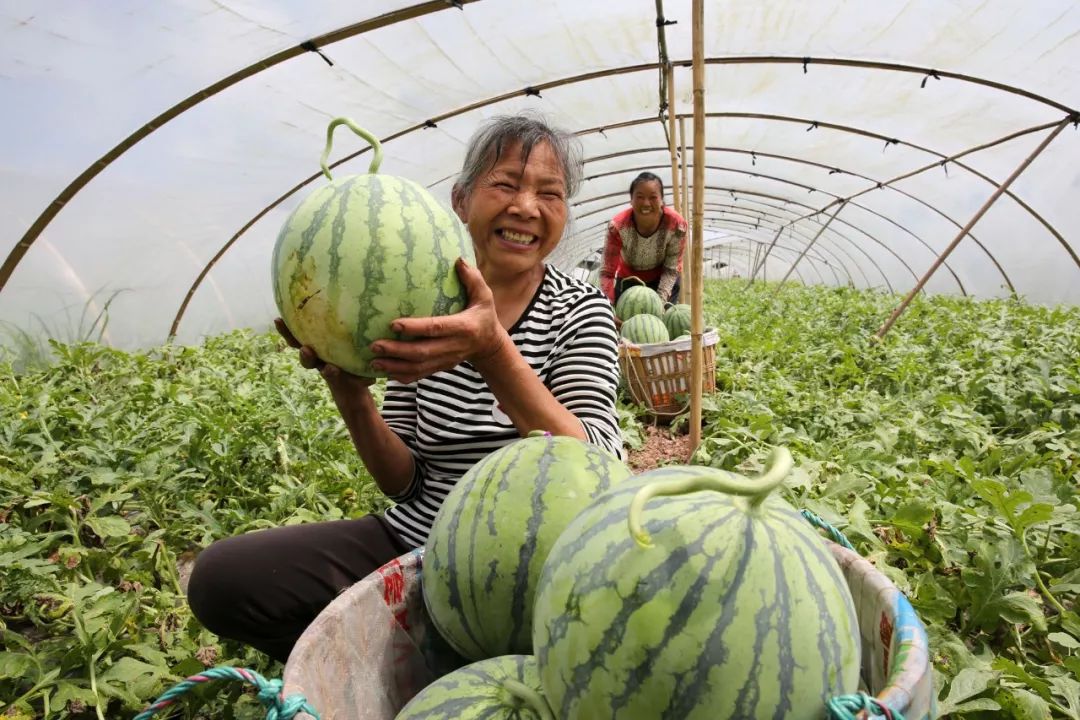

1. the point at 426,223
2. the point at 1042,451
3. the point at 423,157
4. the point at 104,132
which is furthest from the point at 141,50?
the point at 1042,451

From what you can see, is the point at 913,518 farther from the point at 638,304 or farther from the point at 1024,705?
the point at 638,304

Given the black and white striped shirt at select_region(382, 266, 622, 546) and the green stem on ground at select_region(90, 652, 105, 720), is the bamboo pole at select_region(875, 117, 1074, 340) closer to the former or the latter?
the black and white striped shirt at select_region(382, 266, 622, 546)

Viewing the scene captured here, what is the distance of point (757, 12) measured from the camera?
20.6ft

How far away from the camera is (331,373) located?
1530mm

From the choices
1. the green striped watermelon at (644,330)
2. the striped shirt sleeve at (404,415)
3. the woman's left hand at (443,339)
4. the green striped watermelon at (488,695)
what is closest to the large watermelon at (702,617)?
the green striped watermelon at (488,695)

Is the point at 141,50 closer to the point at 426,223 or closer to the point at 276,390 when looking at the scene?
the point at 276,390

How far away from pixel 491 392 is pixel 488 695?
33.1 inches

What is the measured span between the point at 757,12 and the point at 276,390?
540 cm

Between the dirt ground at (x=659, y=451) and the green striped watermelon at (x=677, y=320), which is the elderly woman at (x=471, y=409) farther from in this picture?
the green striped watermelon at (x=677, y=320)

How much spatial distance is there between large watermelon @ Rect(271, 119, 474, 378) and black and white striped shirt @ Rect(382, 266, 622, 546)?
518 millimetres

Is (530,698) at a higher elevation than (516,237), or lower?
lower

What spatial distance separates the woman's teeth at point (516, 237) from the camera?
6.39 ft

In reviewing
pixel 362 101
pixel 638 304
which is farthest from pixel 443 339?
pixel 362 101

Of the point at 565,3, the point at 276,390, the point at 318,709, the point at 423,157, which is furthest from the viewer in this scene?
the point at 423,157
